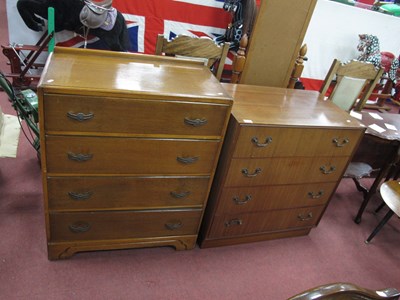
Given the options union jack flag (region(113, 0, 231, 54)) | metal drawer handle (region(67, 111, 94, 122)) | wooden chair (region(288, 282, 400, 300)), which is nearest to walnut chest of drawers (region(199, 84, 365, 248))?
metal drawer handle (region(67, 111, 94, 122))

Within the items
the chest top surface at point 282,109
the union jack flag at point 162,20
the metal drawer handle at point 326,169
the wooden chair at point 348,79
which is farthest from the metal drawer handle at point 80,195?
the union jack flag at point 162,20

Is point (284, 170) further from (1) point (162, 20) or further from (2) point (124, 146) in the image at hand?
(1) point (162, 20)

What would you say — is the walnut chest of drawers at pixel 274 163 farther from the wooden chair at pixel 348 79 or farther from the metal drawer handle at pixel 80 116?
the metal drawer handle at pixel 80 116

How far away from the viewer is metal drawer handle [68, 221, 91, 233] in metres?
1.57

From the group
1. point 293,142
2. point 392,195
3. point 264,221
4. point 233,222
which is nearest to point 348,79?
point 392,195

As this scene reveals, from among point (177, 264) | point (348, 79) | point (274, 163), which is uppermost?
point (348, 79)

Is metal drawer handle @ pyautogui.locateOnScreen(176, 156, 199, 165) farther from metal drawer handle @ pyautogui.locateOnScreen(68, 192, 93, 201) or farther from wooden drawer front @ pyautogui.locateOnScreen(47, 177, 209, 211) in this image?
metal drawer handle @ pyautogui.locateOnScreen(68, 192, 93, 201)

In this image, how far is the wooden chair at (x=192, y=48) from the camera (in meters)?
1.81

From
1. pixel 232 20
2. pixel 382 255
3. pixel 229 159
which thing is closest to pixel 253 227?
pixel 229 159

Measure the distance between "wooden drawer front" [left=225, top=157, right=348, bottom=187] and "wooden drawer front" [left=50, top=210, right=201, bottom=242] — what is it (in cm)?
33

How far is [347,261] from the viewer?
2.07 metres

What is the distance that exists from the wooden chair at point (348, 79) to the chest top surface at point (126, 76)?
1.08 meters

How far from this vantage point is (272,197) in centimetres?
186

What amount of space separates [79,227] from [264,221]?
1.10 metres
